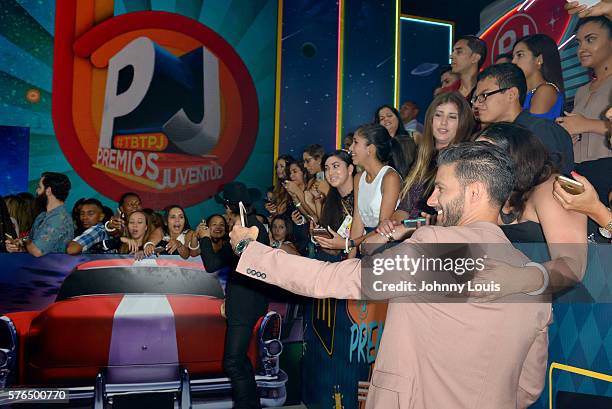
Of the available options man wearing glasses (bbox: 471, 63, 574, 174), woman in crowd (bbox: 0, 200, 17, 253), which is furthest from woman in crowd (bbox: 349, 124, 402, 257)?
woman in crowd (bbox: 0, 200, 17, 253)

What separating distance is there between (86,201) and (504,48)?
5.47 metres

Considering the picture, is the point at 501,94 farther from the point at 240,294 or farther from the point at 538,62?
the point at 240,294

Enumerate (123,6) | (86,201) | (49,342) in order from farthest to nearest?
1. (123,6)
2. (86,201)
3. (49,342)

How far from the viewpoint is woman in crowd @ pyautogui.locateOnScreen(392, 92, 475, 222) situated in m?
2.88

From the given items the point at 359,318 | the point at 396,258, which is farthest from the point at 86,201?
the point at 396,258

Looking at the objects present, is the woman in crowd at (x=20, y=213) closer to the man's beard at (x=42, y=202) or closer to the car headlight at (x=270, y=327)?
the man's beard at (x=42, y=202)

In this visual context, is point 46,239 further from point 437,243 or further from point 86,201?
point 437,243

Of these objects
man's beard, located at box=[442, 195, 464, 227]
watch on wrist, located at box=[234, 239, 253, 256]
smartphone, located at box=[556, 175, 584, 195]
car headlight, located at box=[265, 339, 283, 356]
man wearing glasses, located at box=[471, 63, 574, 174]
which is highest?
man wearing glasses, located at box=[471, 63, 574, 174]

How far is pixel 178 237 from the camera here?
4918mm

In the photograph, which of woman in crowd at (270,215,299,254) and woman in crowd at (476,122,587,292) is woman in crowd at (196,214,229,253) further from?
Result: woman in crowd at (476,122,587,292)

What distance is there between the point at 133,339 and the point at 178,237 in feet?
3.98

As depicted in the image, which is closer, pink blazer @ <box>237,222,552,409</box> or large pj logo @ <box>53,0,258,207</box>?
pink blazer @ <box>237,222,552,409</box>

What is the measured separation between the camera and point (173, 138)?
7.24 metres

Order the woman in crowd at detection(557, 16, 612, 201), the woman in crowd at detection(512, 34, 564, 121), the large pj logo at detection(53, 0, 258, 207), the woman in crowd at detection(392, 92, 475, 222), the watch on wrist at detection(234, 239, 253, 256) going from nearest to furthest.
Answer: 1. the watch on wrist at detection(234, 239, 253, 256)
2. the woman in crowd at detection(392, 92, 475, 222)
3. the woman in crowd at detection(557, 16, 612, 201)
4. the woman in crowd at detection(512, 34, 564, 121)
5. the large pj logo at detection(53, 0, 258, 207)
